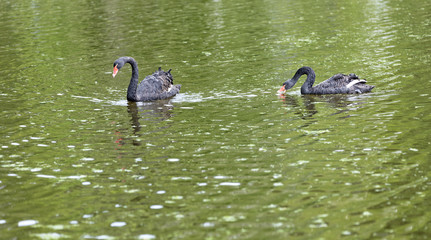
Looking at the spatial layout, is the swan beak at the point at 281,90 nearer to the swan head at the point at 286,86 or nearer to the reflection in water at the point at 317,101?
the swan head at the point at 286,86

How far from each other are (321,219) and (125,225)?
2.82 meters

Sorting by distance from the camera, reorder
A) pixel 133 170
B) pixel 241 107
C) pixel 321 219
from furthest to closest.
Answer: pixel 241 107 → pixel 133 170 → pixel 321 219

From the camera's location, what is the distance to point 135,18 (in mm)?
38906

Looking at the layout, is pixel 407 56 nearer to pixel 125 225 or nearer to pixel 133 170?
pixel 133 170

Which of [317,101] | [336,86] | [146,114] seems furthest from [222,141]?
[336,86]

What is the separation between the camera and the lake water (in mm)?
9648

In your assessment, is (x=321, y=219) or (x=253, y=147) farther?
(x=253, y=147)

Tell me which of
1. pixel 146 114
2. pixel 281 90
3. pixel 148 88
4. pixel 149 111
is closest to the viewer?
pixel 146 114

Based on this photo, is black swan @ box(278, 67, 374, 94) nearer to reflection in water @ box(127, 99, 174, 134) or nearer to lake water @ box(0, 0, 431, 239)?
lake water @ box(0, 0, 431, 239)

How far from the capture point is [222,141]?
45.4 ft

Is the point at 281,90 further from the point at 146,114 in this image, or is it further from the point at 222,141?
the point at 222,141

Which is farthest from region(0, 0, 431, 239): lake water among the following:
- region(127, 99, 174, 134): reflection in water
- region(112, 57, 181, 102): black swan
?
region(112, 57, 181, 102): black swan

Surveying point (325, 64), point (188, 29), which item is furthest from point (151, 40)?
point (325, 64)

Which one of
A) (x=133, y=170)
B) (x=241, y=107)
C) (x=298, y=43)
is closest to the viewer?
(x=133, y=170)
